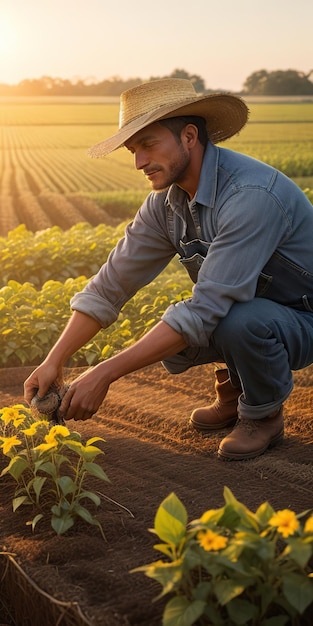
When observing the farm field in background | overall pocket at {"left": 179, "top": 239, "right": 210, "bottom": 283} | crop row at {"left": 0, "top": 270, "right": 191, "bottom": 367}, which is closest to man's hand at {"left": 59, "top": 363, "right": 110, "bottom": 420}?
overall pocket at {"left": 179, "top": 239, "right": 210, "bottom": 283}

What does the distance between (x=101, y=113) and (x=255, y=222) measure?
31.2 metres

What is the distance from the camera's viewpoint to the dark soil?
2.15 metres

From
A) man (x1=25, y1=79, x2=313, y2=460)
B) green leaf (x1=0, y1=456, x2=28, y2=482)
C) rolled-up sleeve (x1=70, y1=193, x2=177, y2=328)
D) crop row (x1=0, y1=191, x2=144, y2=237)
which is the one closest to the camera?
green leaf (x1=0, y1=456, x2=28, y2=482)

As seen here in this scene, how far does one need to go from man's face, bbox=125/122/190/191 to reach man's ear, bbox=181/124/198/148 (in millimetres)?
40

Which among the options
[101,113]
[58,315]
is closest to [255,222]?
[58,315]

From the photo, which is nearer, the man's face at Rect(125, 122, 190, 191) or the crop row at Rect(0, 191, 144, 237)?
the man's face at Rect(125, 122, 190, 191)

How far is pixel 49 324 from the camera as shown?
4984 mm

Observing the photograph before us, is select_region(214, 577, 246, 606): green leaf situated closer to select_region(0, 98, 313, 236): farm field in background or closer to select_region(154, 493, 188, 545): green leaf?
select_region(154, 493, 188, 545): green leaf

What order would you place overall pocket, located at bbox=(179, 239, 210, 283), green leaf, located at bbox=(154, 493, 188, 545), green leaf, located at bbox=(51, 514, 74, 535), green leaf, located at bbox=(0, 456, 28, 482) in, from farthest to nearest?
1. overall pocket, located at bbox=(179, 239, 210, 283)
2. green leaf, located at bbox=(0, 456, 28, 482)
3. green leaf, located at bbox=(51, 514, 74, 535)
4. green leaf, located at bbox=(154, 493, 188, 545)

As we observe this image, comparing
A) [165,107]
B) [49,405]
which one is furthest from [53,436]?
[165,107]

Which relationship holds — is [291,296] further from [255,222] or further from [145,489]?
[145,489]

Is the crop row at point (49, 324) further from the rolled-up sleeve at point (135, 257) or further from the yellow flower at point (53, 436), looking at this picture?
the yellow flower at point (53, 436)

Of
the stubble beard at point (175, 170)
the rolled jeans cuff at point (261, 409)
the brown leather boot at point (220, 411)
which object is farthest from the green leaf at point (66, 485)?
the stubble beard at point (175, 170)

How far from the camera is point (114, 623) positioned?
1.98m
